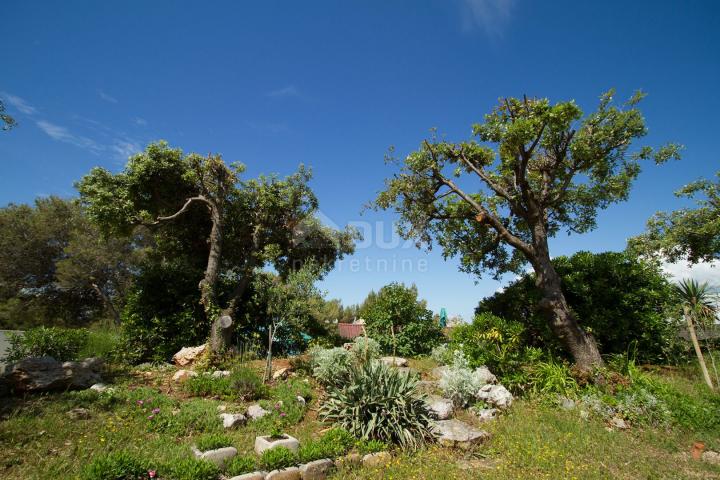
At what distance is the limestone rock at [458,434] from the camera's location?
5195mm

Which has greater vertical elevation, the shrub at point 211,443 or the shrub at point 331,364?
the shrub at point 331,364

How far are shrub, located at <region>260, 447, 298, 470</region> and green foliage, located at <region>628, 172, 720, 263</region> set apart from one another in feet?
51.4

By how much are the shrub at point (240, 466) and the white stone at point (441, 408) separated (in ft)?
11.3

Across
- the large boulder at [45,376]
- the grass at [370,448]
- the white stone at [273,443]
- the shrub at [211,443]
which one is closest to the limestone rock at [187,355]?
the large boulder at [45,376]

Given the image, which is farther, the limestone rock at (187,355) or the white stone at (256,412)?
the limestone rock at (187,355)

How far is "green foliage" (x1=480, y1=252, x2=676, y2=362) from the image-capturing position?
876 cm

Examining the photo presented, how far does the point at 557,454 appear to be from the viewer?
487cm

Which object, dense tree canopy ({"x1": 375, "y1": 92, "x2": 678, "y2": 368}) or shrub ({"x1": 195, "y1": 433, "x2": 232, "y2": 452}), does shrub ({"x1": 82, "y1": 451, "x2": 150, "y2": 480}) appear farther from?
dense tree canopy ({"x1": 375, "y1": 92, "x2": 678, "y2": 368})

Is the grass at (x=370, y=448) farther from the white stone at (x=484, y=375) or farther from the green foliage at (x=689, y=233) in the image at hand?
the green foliage at (x=689, y=233)

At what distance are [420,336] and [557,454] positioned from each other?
298 inches

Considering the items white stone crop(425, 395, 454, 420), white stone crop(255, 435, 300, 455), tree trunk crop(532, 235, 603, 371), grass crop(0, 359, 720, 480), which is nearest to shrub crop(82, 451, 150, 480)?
grass crop(0, 359, 720, 480)

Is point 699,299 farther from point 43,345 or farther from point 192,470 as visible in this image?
point 43,345

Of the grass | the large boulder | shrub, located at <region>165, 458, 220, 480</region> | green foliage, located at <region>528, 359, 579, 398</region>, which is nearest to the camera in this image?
shrub, located at <region>165, 458, 220, 480</region>

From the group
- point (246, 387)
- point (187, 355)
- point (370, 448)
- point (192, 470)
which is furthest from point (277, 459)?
point (187, 355)
